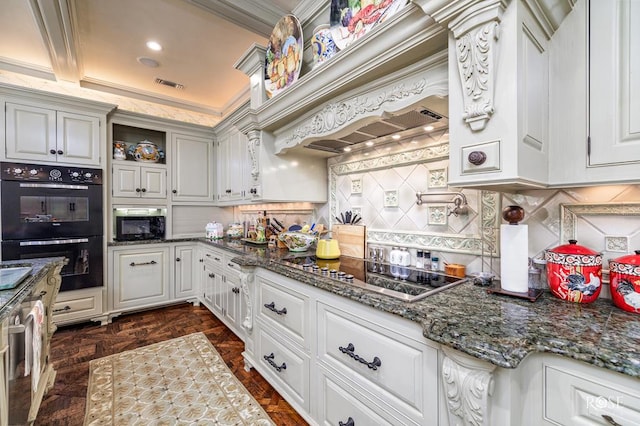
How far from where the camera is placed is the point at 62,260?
1.99m

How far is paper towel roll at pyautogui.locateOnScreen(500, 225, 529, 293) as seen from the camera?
1043 mm

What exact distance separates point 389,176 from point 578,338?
1318 millimetres

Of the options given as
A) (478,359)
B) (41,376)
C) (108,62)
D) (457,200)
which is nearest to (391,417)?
(478,359)

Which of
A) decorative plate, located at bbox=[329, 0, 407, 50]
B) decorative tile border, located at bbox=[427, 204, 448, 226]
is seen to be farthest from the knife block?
decorative plate, located at bbox=[329, 0, 407, 50]

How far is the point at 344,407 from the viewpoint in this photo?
125 centimetres

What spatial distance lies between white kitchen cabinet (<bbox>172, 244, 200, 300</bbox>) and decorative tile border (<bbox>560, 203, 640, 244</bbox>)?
366cm

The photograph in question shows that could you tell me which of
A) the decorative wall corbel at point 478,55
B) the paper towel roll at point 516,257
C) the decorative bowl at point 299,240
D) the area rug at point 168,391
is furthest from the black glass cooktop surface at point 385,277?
the area rug at point 168,391

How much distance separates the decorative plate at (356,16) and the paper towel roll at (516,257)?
1.12m

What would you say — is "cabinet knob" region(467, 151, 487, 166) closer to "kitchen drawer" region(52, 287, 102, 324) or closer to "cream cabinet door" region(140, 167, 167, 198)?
"cream cabinet door" region(140, 167, 167, 198)

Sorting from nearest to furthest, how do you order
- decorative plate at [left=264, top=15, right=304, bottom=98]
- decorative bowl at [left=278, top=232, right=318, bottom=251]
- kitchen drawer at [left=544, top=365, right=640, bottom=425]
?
kitchen drawer at [left=544, top=365, right=640, bottom=425] < decorative plate at [left=264, top=15, right=304, bottom=98] < decorative bowl at [left=278, top=232, right=318, bottom=251]

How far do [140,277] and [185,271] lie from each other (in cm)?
49

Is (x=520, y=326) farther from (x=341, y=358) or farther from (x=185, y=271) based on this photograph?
(x=185, y=271)

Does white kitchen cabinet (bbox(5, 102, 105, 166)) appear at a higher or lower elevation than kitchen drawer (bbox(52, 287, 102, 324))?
higher

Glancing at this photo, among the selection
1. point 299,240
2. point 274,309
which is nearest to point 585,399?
point 274,309
